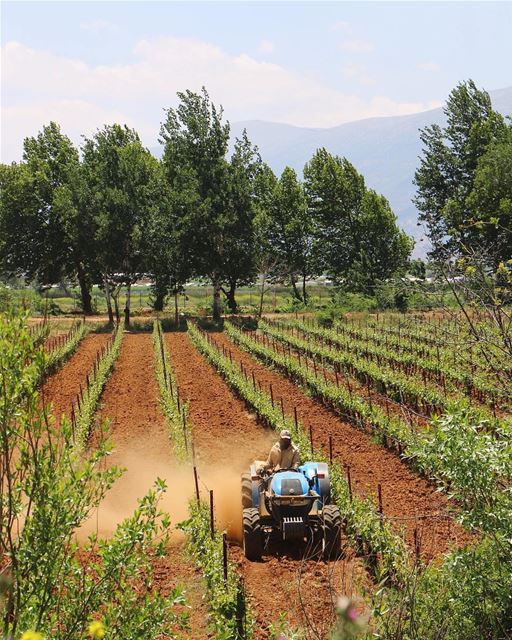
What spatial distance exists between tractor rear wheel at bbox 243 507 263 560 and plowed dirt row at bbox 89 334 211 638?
770mm

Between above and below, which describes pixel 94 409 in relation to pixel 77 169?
below

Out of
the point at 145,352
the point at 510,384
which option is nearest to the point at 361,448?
the point at 510,384

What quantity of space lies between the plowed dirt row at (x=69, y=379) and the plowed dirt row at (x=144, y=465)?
104cm

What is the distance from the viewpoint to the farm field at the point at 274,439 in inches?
279

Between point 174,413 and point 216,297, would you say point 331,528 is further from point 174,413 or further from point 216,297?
point 216,297

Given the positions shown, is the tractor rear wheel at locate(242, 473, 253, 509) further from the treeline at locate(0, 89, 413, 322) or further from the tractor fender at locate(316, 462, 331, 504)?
the treeline at locate(0, 89, 413, 322)

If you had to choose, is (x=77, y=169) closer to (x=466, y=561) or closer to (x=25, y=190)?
(x=25, y=190)

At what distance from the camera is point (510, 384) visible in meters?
6.68

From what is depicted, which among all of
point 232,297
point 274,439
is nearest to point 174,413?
point 274,439

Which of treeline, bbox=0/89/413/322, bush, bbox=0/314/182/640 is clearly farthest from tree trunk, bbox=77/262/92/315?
bush, bbox=0/314/182/640

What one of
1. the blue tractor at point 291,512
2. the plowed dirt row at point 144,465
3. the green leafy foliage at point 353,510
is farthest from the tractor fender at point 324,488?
the plowed dirt row at point 144,465

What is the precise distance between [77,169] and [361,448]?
2953cm

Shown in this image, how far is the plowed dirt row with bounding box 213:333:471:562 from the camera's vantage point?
8.53 meters

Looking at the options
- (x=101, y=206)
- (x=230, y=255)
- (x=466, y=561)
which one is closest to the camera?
(x=466, y=561)
